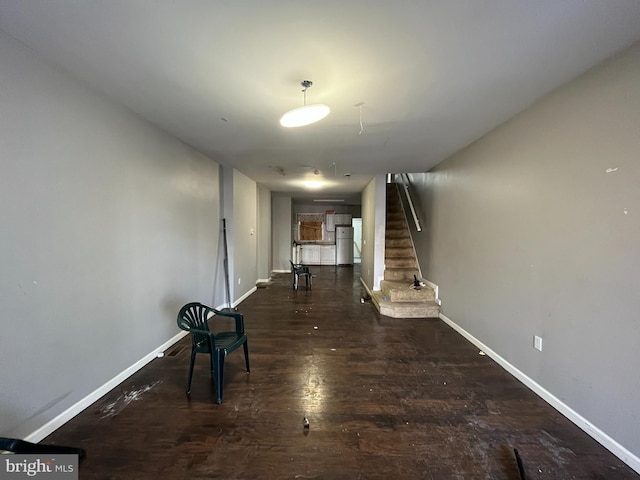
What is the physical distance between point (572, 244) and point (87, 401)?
12.5 ft

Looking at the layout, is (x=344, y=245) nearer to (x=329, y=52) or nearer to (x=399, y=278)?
(x=399, y=278)

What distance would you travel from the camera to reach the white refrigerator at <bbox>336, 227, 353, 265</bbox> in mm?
10266

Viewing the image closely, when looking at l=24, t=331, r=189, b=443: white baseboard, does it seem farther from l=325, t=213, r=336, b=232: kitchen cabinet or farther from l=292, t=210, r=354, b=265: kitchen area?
l=325, t=213, r=336, b=232: kitchen cabinet

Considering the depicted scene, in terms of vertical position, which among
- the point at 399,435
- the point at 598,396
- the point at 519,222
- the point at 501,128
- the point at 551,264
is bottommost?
the point at 399,435

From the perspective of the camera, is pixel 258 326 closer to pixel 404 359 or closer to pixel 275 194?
pixel 404 359

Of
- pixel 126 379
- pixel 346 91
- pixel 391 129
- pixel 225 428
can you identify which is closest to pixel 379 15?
pixel 346 91

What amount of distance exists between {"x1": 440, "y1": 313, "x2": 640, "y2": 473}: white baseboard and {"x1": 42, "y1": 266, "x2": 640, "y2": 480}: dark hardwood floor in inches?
1.9

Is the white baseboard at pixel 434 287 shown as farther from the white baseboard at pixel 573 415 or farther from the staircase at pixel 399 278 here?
the white baseboard at pixel 573 415

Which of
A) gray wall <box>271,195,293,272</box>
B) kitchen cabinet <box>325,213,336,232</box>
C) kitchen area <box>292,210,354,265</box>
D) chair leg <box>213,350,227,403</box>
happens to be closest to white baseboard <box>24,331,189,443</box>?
chair leg <box>213,350,227,403</box>

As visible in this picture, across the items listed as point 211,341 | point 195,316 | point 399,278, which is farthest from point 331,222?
point 211,341

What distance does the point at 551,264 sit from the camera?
2.17m

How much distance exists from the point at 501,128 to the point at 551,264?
4.82 feet

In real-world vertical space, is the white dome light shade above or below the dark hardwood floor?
above

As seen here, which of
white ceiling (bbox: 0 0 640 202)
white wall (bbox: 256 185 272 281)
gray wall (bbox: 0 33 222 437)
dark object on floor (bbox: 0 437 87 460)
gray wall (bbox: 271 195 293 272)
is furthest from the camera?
gray wall (bbox: 271 195 293 272)
